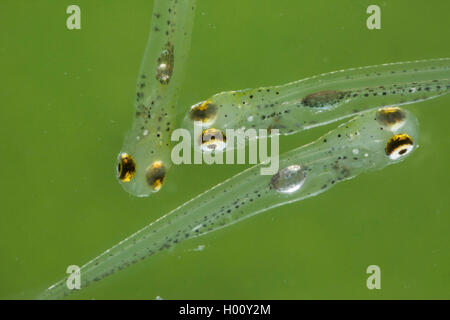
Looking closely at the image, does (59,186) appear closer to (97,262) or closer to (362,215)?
(97,262)

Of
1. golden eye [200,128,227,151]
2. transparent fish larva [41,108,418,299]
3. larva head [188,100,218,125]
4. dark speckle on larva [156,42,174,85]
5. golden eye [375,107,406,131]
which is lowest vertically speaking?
transparent fish larva [41,108,418,299]

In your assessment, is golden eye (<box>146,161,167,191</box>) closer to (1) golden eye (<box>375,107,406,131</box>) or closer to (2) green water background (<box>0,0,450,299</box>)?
(2) green water background (<box>0,0,450,299</box>)

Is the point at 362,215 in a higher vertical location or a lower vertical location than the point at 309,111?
lower

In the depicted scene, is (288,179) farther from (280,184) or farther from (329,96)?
(329,96)

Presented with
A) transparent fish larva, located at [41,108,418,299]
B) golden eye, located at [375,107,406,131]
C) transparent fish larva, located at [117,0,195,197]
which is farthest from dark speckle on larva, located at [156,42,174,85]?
golden eye, located at [375,107,406,131]

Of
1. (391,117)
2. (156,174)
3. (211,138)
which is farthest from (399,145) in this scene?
(156,174)

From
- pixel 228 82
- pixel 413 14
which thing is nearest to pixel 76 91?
pixel 228 82
